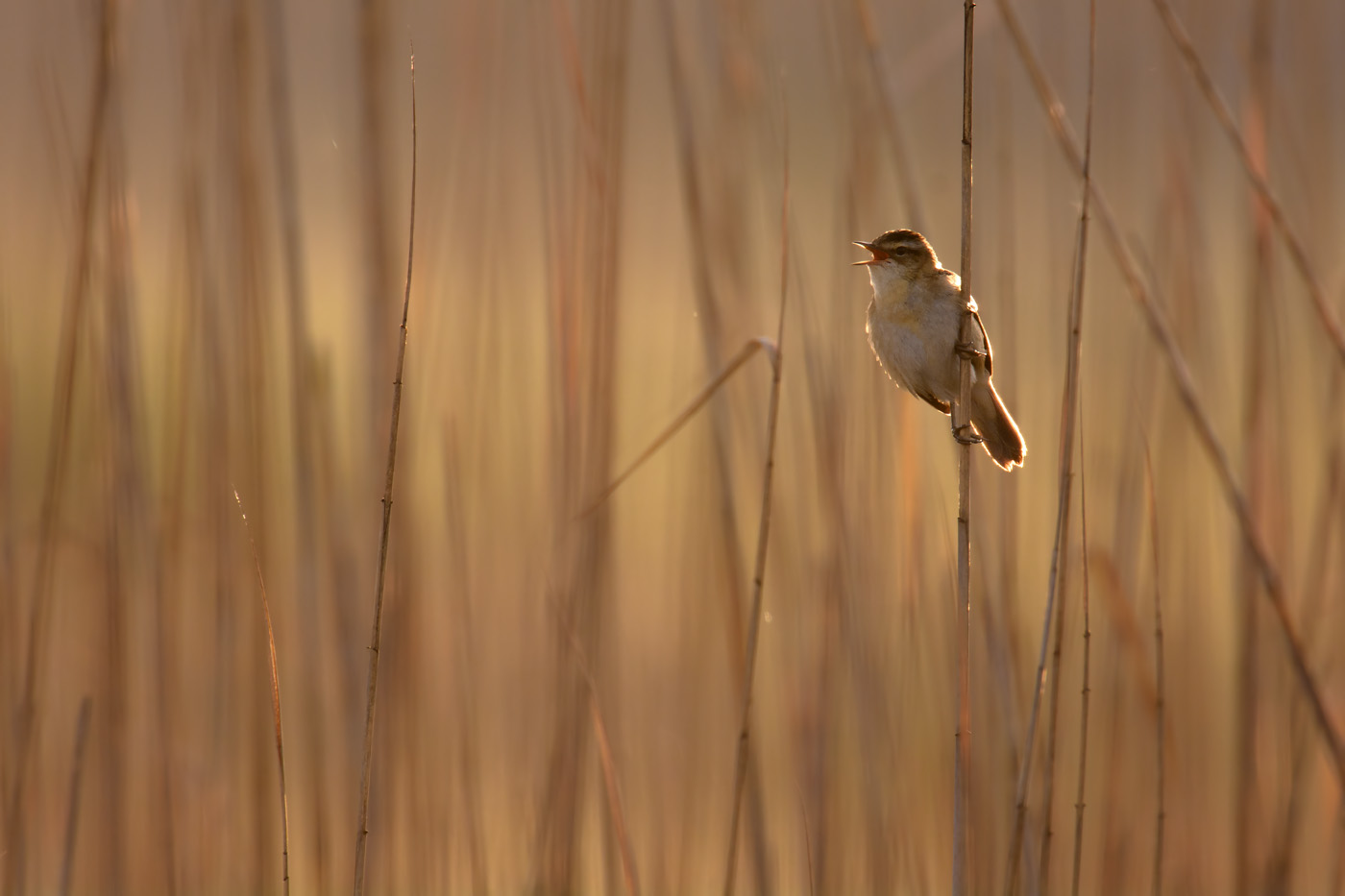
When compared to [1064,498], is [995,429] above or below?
above

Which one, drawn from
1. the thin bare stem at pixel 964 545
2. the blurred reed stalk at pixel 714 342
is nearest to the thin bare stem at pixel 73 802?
the blurred reed stalk at pixel 714 342

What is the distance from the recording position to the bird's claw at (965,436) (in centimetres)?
154

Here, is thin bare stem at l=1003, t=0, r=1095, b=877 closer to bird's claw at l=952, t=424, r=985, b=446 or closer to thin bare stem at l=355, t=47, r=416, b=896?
bird's claw at l=952, t=424, r=985, b=446

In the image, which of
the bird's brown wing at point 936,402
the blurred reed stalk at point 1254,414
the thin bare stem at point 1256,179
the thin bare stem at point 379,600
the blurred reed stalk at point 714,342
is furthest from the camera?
the bird's brown wing at point 936,402

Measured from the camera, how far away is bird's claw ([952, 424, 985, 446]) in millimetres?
1540

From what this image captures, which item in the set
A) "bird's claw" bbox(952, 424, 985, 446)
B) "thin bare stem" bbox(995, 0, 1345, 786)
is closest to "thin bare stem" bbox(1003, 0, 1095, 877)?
"bird's claw" bbox(952, 424, 985, 446)

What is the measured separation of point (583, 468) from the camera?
2.15m

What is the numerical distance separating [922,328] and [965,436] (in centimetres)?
64

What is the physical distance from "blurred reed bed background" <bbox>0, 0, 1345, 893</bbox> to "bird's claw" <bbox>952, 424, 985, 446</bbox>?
305 mm

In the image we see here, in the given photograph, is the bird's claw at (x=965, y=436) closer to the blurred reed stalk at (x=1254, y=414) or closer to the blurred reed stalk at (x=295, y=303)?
the blurred reed stalk at (x=1254, y=414)

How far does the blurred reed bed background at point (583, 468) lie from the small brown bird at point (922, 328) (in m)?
0.05

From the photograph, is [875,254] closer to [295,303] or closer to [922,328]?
[922,328]

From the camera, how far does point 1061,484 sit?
1.41 metres

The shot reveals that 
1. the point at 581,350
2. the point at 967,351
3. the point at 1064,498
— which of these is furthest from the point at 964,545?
the point at 581,350
